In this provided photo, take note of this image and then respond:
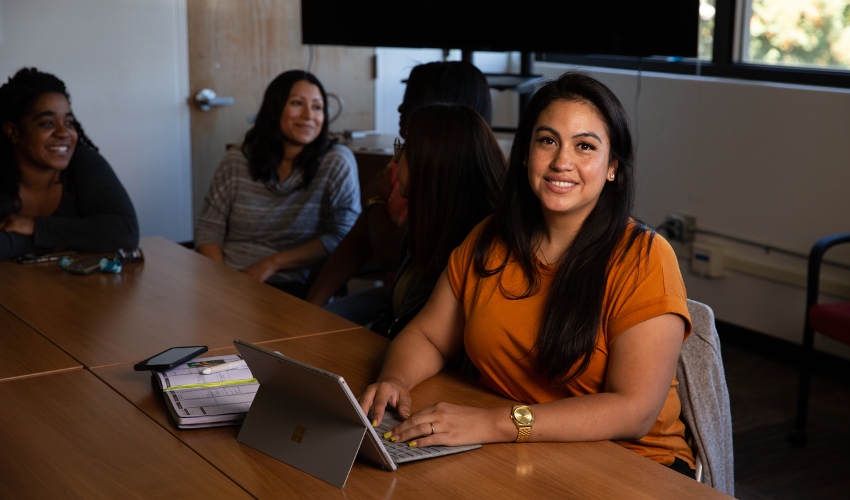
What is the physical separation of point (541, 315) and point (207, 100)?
128 inches

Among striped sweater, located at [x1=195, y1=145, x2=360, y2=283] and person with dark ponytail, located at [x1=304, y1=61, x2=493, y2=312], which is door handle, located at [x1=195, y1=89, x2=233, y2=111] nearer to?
striped sweater, located at [x1=195, y1=145, x2=360, y2=283]

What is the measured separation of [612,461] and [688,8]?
2284 millimetres

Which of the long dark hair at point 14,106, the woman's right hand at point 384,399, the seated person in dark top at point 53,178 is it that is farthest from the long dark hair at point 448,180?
the long dark hair at point 14,106

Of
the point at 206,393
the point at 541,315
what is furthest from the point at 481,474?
the point at 206,393

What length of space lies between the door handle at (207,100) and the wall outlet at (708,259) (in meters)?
2.55

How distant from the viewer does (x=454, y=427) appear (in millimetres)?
1262

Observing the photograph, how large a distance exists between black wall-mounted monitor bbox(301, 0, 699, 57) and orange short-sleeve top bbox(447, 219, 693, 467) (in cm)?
185

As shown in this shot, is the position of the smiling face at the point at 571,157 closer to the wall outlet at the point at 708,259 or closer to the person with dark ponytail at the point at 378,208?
the person with dark ponytail at the point at 378,208

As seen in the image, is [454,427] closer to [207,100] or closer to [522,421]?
[522,421]

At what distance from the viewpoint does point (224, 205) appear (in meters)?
2.94

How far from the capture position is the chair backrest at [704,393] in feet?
4.93

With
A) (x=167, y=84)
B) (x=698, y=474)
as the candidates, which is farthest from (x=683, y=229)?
(x=167, y=84)

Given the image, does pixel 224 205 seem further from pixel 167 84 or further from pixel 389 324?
pixel 167 84

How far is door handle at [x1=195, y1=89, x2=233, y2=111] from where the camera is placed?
14.0 feet
